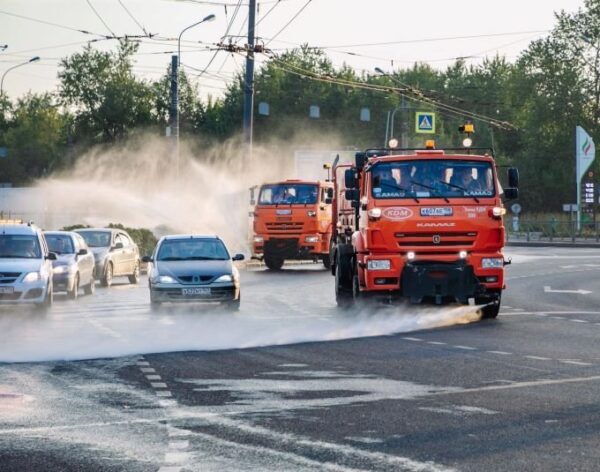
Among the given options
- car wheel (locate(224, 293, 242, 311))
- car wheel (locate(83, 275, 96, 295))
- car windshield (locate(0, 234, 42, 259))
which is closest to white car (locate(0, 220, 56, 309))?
car windshield (locate(0, 234, 42, 259))

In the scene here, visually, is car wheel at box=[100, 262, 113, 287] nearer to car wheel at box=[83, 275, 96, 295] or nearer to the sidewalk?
car wheel at box=[83, 275, 96, 295]

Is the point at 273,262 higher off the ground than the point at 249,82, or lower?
lower

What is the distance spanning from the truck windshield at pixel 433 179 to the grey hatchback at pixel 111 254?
552 inches

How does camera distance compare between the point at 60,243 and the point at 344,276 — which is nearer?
the point at 344,276

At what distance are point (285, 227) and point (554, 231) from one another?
3765 centimetres

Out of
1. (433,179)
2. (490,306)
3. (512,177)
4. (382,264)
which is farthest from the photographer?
(490,306)

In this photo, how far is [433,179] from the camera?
21797 millimetres

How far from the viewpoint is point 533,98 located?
353ft

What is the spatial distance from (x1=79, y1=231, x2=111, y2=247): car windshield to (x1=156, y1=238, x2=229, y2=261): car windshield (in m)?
9.28

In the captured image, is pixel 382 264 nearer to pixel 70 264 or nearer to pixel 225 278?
pixel 225 278

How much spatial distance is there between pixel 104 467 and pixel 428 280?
1322 cm

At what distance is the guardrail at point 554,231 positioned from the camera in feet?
235

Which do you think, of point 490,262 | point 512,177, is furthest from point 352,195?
point 512,177

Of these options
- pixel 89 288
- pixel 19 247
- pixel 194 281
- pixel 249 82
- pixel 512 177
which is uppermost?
pixel 249 82
